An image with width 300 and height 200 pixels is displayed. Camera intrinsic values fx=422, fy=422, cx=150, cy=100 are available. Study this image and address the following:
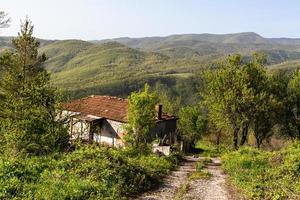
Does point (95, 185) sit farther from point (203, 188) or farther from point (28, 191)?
point (203, 188)

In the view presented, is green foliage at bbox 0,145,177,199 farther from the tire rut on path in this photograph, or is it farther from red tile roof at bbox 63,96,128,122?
red tile roof at bbox 63,96,128,122

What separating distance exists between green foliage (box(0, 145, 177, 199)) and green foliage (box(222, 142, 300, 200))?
5.60 meters

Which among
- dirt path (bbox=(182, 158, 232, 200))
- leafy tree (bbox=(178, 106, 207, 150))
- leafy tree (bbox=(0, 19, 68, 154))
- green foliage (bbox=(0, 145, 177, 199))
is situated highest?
leafy tree (bbox=(0, 19, 68, 154))

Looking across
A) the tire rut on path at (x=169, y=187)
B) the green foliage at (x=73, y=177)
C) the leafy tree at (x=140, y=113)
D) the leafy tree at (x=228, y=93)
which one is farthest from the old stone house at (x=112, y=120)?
the green foliage at (x=73, y=177)

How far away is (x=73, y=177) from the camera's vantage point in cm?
1908

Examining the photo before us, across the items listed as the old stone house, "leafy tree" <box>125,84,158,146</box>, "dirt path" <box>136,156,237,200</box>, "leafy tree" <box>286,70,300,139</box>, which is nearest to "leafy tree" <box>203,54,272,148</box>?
"leafy tree" <box>286,70,300,139</box>

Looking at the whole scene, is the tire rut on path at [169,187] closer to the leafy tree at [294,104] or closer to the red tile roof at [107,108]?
the leafy tree at [294,104]

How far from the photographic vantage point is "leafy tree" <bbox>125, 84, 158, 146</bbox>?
1657 inches

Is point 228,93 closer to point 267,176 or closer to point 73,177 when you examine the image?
point 267,176

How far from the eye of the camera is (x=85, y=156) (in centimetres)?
2289

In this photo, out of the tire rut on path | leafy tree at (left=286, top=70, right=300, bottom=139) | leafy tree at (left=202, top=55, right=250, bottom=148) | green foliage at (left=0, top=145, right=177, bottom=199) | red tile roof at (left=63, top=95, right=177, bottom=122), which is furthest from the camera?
red tile roof at (left=63, top=95, right=177, bottom=122)

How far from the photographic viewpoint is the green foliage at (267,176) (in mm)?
21750

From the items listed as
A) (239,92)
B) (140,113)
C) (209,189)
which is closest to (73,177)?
(209,189)

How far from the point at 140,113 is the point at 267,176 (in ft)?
60.3
